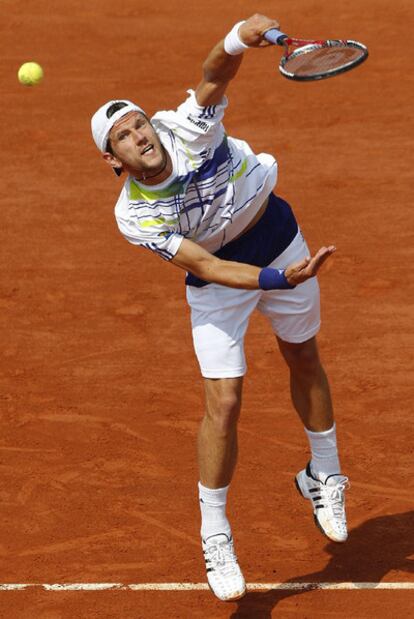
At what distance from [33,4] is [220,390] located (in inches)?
485

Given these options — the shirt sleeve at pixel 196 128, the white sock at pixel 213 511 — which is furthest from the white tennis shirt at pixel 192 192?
the white sock at pixel 213 511

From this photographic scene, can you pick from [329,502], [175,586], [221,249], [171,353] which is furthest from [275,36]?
[171,353]

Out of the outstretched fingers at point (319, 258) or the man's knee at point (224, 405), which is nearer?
the outstretched fingers at point (319, 258)

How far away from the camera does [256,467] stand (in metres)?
8.76

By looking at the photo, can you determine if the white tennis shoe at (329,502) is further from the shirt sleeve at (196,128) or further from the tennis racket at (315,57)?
the tennis racket at (315,57)

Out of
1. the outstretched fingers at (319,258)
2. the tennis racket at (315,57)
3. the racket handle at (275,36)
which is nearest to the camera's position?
the outstretched fingers at (319,258)

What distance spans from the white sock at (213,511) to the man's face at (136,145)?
6.00 ft

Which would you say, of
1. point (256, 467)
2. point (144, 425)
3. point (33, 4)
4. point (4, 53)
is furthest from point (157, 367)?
point (33, 4)

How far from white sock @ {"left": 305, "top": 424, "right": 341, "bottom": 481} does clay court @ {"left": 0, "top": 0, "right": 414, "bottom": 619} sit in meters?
0.50

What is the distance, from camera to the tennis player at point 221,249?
681cm

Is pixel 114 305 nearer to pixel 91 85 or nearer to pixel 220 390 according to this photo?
pixel 220 390

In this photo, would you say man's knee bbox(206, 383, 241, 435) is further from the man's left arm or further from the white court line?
the man's left arm

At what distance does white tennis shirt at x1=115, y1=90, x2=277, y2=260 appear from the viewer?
271 inches

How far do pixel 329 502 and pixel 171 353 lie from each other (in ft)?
9.68
